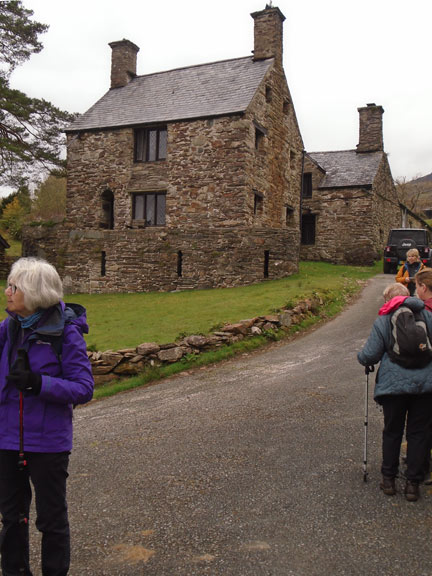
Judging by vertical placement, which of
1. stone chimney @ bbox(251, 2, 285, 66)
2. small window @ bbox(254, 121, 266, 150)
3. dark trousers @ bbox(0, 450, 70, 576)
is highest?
stone chimney @ bbox(251, 2, 285, 66)

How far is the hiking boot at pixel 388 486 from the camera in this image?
15.3ft

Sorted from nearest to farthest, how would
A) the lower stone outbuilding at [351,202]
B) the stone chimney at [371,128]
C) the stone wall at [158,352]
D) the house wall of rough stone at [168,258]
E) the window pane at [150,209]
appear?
the stone wall at [158,352], the house wall of rough stone at [168,258], the window pane at [150,209], the lower stone outbuilding at [351,202], the stone chimney at [371,128]

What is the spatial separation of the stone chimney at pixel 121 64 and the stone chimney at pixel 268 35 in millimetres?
8177

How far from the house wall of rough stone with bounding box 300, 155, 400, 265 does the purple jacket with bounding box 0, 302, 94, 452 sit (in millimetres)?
29512

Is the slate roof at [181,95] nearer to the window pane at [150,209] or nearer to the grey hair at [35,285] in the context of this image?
the window pane at [150,209]

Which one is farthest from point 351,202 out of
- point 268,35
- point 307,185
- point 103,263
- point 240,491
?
point 240,491

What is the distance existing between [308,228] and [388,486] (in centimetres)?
2990

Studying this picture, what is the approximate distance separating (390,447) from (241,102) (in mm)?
21533

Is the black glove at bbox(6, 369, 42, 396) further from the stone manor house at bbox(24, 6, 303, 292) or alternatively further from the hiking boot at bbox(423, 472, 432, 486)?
the stone manor house at bbox(24, 6, 303, 292)

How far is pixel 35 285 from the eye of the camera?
126 inches

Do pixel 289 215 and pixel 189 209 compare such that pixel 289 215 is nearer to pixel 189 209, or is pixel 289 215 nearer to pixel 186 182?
pixel 189 209

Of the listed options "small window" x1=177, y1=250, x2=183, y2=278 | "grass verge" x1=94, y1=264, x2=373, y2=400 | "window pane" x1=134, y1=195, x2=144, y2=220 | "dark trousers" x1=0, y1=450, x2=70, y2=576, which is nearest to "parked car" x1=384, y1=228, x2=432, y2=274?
"grass verge" x1=94, y1=264, x2=373, y2=400

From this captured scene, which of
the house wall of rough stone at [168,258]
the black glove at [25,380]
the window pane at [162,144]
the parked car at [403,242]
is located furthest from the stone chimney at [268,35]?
the black glove at [25,380]

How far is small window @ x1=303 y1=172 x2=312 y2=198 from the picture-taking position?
3353cm
